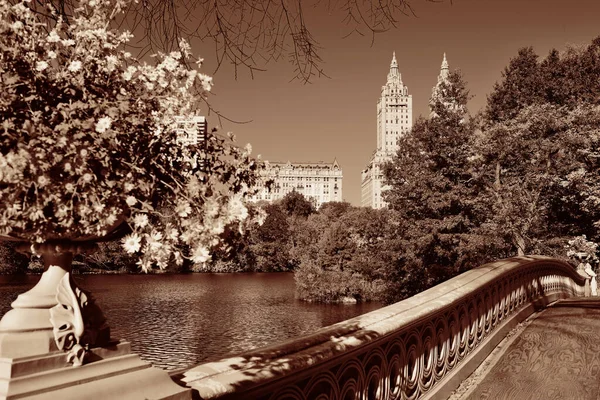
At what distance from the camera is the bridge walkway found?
4.34m

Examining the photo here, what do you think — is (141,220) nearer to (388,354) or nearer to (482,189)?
(388,354)

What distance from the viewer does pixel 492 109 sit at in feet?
129

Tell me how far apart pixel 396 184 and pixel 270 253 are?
48.6 metres

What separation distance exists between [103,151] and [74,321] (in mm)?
478

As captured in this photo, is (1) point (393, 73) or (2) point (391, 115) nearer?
(2) point (391, 115)

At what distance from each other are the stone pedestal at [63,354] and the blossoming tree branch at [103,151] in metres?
0.15

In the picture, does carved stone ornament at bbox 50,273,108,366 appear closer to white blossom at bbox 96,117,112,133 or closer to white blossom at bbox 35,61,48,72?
white blossom at bbox 96,117,112,133

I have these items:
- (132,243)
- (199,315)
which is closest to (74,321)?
(132,243)

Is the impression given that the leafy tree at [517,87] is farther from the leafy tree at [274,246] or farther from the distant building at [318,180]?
the distant building at [318,180]

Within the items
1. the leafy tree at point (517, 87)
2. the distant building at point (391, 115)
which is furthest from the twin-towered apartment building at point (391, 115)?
the leafy tree at point (517, 87)

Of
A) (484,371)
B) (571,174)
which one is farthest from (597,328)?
(571,174)

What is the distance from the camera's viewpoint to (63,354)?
1.41 meters

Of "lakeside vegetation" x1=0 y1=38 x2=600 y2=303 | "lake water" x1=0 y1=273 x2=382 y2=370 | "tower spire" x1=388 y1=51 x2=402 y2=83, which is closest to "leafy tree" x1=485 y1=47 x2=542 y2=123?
"lakeside vegetation" x1=0 y1=38 x2=600 y2=303

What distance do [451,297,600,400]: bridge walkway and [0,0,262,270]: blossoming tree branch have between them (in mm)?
3364
